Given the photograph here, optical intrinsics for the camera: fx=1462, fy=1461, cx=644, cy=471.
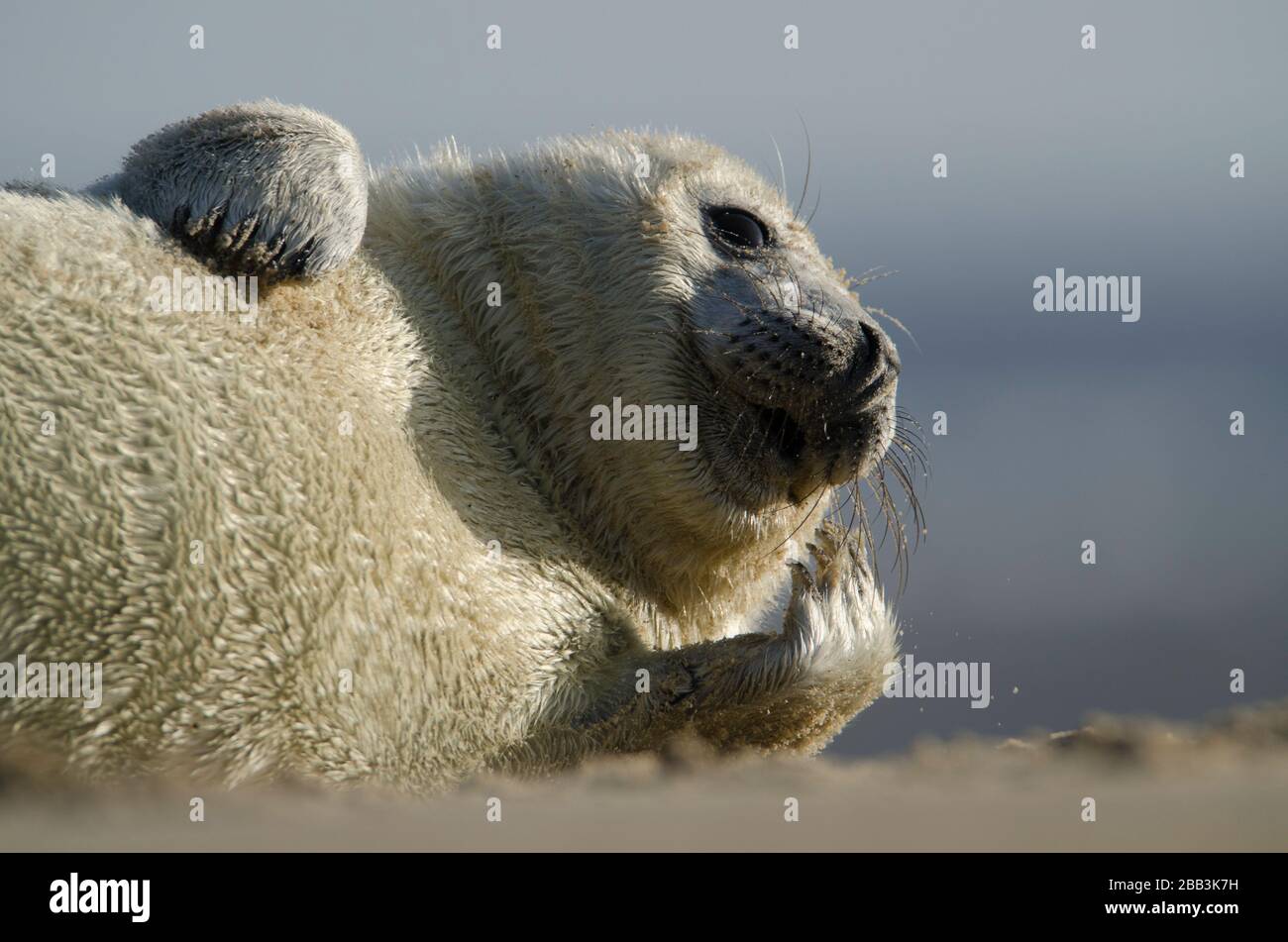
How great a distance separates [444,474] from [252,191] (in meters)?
1.05

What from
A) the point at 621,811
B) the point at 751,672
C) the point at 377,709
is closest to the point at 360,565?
the point at 377,709

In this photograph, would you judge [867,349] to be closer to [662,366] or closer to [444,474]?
[662,366]

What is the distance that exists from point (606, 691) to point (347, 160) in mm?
1916

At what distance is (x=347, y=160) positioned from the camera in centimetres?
475

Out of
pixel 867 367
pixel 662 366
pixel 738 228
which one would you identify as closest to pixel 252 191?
pixel 662 366

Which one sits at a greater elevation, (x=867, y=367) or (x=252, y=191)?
(x=252, y=191)

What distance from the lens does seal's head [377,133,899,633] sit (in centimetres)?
518

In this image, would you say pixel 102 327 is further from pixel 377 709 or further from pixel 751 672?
pixel 751 672

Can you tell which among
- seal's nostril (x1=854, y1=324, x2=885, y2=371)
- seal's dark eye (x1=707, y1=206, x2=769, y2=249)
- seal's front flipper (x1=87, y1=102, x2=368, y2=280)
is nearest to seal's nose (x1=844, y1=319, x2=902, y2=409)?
seal's nostril (x1=854, y1=324, x2=885, y2=371)

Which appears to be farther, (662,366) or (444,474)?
(662,366)

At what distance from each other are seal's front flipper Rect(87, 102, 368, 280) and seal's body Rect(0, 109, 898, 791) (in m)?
0.03

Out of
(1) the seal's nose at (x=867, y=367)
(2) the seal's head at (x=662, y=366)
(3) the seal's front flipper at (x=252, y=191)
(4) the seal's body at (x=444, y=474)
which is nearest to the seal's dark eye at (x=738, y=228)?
(4) the seal's body at (x=444, y=474)

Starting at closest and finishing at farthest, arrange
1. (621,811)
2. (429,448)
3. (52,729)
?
1. (621,811)
2. (52,729)
3. (429,448)

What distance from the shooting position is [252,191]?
445 centimetres
